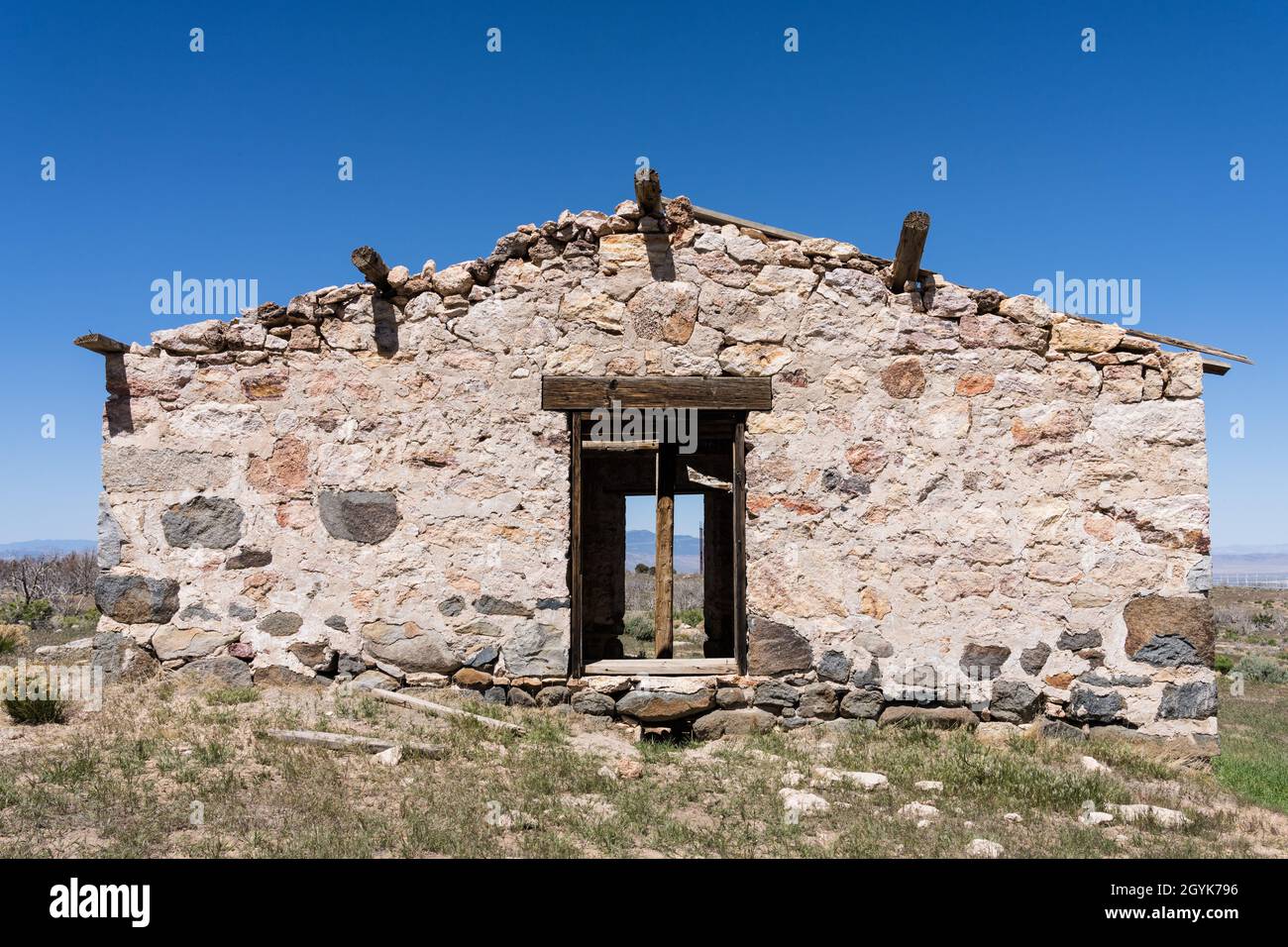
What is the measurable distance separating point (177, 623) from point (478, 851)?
3.60 meters

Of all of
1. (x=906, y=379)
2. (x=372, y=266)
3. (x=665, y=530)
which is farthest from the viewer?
(x=665, y=530)

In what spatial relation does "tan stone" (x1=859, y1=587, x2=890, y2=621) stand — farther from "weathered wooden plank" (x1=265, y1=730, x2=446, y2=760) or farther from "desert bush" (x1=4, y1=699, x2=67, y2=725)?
"desert bush" (x1=4, y1=699, x2=67, y2=725)

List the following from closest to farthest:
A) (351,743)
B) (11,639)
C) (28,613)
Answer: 1. (351,743)
2. (11,639)
3. (28,613)

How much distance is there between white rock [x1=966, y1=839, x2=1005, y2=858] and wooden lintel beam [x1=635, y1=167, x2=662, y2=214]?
4.38 meters

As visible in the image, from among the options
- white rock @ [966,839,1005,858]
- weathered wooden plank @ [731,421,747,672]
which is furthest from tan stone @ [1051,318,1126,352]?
white rock @ [966,839,1005,858]

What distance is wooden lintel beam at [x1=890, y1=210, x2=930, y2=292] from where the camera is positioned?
5566 mm

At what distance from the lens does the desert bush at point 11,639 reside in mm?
9305

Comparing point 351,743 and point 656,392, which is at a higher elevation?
point 656,392

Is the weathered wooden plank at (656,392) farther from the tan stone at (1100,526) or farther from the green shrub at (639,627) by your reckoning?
the green shrub at (639,627)

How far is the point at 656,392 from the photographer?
19.5 feet

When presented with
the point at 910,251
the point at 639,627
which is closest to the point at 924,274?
the point at 910,251

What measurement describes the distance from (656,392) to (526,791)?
2835 mm

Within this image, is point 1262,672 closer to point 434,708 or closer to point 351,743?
point 434,708

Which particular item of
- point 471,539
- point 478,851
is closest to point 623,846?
point 478,851
